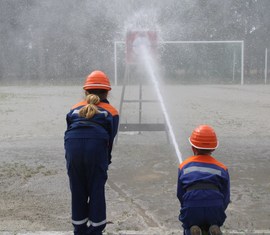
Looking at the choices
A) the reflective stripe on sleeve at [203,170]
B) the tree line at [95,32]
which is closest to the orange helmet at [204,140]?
the reflective stripe on sleeve at [203,170]

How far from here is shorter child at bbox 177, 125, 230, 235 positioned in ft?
8.22

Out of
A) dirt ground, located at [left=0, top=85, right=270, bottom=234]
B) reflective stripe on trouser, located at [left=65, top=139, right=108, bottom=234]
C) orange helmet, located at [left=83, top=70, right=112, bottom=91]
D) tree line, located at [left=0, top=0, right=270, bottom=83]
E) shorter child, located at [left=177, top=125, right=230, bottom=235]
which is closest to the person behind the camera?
shorter child, located at [left=177, top=125, right=230, bottom=235]

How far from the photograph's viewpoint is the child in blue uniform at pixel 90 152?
287 centimetres

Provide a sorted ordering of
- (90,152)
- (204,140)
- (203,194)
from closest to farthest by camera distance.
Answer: (203,194) → (204,140) → (90,152)

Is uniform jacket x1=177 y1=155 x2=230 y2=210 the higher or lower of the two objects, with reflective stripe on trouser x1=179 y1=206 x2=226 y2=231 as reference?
higher

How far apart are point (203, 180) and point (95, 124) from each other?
0.84m

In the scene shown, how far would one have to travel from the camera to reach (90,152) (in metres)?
2.86

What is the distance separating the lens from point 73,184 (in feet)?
9.68

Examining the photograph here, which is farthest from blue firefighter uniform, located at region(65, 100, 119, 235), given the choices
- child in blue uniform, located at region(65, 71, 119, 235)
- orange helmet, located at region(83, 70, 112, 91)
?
orange helmet, located at region(83, 70, 112, 91)

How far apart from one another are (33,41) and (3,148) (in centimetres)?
2349

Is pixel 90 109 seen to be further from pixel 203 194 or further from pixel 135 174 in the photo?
pixel 135 174

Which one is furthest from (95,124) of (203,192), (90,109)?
(203,192)

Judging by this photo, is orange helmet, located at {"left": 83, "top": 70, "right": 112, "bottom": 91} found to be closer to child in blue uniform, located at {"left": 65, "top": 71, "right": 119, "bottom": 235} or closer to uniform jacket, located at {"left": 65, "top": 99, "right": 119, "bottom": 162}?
child in blue uniform, located at {"left": 65, "top": 71, "right": 119, "bottom": 235}

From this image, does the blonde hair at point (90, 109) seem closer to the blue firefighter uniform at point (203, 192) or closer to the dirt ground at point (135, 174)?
the blue firefighter uniform at point (203, 192)
